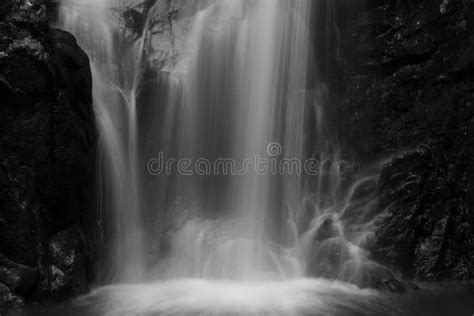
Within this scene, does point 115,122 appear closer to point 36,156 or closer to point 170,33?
point 36,156

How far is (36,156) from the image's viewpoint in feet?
26.9

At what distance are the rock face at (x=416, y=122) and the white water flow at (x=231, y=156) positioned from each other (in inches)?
23.5

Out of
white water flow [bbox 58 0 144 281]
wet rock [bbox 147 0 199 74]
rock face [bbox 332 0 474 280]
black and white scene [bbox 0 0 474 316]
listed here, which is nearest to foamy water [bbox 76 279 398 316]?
black and white scene [bbox 0 0 474 316]

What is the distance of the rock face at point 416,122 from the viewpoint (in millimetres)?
9812

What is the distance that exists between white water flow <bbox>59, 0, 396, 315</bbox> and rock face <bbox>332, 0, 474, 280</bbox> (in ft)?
1.96

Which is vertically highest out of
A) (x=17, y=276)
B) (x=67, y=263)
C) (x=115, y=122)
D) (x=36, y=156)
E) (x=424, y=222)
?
(x=115, y=122)

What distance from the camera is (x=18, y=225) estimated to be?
7867mm

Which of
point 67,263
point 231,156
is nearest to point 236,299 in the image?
point 67,263

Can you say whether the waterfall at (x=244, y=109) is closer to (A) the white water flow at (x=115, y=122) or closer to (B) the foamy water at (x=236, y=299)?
(A) the white water flow at (x=115, y=122)

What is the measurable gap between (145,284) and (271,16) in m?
5.88

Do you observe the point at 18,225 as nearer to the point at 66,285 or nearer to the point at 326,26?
the point at 66,285

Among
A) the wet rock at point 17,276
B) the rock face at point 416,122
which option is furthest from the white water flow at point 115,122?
the rock face at point 416,122

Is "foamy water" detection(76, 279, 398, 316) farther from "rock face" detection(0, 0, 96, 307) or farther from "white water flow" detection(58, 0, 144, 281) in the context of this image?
"white water flow" detection(58, 0, 144, 281)

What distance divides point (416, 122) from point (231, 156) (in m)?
3.71
